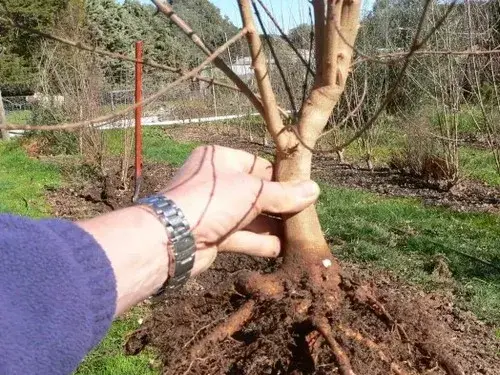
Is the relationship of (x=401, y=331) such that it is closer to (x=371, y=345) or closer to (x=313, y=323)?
(x=371, y=345)

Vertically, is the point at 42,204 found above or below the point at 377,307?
below

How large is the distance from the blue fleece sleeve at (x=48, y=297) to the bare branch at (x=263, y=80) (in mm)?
1088

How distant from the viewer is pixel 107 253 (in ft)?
4.22

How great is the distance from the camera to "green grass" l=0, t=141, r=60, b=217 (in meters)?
7.39

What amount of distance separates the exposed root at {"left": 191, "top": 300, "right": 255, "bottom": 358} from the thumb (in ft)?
1.53

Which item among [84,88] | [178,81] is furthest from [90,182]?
[178,81]

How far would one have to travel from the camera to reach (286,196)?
1.96 m

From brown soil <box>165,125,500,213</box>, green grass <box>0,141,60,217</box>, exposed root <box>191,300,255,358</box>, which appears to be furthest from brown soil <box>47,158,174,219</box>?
exposed root <box>191,300,255,358</box>

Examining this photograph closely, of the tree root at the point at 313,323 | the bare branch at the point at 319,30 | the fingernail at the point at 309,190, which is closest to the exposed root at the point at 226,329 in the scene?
the tree root at the point at 313,323

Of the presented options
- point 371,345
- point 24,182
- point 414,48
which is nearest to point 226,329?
point 371,345

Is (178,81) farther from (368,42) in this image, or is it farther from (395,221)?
(368,42)

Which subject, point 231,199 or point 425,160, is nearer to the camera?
point 231,199

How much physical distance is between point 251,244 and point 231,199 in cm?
29

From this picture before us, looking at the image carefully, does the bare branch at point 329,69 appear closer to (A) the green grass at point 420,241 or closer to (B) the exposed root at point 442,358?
(B) the exposed root at point 442,358
